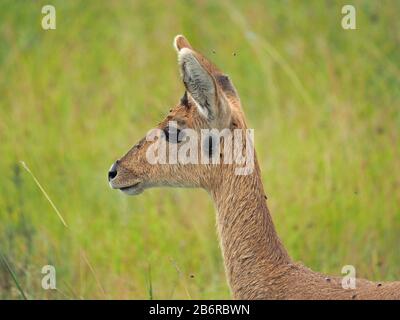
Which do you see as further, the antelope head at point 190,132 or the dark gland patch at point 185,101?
the dark gland patch at point 185,101

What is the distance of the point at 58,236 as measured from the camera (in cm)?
819

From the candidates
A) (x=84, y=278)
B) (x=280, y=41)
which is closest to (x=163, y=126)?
(x=84, y=278)

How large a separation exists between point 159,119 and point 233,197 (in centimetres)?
397

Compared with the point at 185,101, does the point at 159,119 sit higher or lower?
higher

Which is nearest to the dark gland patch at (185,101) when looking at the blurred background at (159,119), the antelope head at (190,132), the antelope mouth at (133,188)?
the antelope head at (190,132)

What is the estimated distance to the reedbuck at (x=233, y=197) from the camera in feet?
17.0

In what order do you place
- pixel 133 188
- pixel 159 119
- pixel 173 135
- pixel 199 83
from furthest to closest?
pixel 159 119 → pixel 133 188 → pixel 173 135 → pixel 199 83

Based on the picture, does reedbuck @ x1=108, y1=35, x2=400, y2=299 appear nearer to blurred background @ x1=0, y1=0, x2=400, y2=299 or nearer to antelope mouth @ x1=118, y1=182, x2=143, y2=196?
antelope mouth @ x1=118, y1=182, x2=143, y2=196

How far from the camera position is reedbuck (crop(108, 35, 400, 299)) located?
17.0ft

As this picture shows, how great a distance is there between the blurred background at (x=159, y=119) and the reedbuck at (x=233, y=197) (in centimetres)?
108

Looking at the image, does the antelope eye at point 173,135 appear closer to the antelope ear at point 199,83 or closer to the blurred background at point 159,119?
the antelope ear at point 199,83

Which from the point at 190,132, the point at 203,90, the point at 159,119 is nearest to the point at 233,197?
the point at 190,132

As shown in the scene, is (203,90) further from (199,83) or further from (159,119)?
(159,119)

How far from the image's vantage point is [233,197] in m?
5.39
